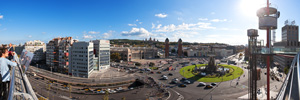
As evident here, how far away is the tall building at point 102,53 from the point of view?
A: 3462 cm

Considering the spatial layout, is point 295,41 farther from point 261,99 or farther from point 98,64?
point 98,64

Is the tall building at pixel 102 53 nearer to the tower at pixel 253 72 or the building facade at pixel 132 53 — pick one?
the building facade at pixel 132 53

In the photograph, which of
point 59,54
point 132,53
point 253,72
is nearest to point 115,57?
point 132,53

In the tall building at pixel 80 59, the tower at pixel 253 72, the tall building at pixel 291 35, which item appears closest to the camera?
the tower at pixel 253 72

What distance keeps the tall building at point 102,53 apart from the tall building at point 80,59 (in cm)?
338

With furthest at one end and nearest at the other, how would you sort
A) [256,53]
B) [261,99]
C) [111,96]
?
[111,96], [261,99], [256,53]

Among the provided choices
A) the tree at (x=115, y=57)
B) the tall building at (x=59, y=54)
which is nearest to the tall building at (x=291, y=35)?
the tree at (x=115, y=57)

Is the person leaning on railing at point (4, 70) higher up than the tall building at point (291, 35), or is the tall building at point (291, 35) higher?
the tall building at point (291, 35)

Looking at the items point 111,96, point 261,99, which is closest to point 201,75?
point 261,99

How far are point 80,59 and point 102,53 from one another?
21.1 ft

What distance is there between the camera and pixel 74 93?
2081cm

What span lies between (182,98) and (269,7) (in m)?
13.7

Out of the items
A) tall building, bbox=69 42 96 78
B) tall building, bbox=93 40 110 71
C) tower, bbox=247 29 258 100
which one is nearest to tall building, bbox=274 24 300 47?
tower, bbox=247 29 258 100

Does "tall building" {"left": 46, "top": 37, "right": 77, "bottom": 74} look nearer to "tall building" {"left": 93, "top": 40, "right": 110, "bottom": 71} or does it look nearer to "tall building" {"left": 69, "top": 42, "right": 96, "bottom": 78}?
"tall building" {"left": 69, "top": 42, "right": 96, "bottom": 78}
